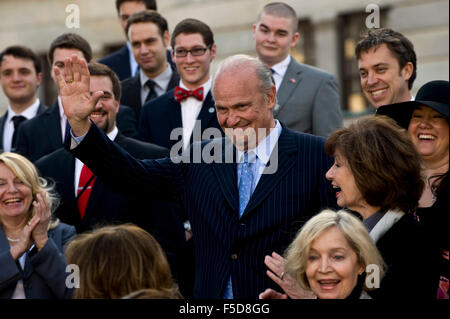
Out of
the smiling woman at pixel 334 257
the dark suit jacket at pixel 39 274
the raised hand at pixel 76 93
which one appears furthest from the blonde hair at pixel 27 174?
the smiling woman at pixel 334 257

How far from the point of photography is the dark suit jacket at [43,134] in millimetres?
7535

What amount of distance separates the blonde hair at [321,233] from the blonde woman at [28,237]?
2.07 m

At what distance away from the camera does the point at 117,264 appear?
3.91m

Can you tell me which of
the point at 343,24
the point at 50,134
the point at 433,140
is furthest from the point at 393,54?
the point at 343,24

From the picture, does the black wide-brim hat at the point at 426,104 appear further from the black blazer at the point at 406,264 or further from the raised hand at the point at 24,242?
the raised hand at the point at 24,242

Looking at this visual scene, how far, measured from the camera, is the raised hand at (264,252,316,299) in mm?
4828

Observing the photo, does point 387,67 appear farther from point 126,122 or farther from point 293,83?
point 126,122

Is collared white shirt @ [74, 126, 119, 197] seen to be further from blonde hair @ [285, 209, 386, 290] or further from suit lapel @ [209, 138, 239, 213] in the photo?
blonde hair @ [285, 209, 386, 290]

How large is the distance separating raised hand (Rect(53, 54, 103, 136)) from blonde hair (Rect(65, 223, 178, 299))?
46.2 inches

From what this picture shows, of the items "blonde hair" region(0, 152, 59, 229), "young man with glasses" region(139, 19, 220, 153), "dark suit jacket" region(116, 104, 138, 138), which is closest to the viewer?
"blonde hair" region(0, 152, 59, 229)

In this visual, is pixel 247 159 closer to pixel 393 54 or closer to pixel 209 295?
pixel 209 295

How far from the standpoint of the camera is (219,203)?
5273 mm

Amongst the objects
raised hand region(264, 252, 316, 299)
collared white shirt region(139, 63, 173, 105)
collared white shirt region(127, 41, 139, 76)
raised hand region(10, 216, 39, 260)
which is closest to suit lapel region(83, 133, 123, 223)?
raised hand region(10, 216, 39, 260)

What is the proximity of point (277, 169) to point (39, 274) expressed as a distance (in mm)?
2039
